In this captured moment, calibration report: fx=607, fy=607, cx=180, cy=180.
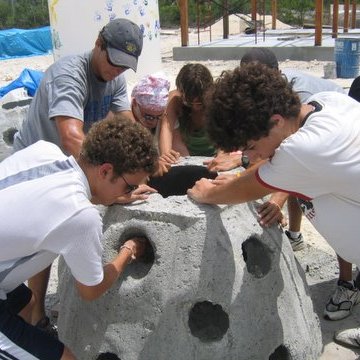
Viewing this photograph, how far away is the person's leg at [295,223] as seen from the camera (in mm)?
4402

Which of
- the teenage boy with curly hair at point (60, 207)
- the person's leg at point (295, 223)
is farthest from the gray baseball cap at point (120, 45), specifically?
the person's leg at point (295, 223)

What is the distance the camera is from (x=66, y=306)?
310cm

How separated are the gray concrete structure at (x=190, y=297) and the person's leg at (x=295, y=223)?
1.39 metres

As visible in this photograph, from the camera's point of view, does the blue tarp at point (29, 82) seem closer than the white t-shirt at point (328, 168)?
No

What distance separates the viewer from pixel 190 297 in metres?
2.79

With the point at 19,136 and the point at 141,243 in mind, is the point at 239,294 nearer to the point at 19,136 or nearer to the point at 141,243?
the point at 141,243

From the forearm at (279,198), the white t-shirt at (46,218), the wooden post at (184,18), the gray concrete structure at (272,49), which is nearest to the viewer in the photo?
the white t-shirt at (46,218)

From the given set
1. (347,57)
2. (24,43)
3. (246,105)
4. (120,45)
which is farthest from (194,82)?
(24,43)

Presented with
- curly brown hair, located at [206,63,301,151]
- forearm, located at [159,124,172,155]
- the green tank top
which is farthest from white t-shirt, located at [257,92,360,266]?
the green tank top

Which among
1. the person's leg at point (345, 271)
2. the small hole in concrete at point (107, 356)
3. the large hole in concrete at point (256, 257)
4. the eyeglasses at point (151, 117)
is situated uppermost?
the eyeglasses at point (151, 117)

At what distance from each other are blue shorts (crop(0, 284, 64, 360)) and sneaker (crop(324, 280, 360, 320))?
76.0 inches

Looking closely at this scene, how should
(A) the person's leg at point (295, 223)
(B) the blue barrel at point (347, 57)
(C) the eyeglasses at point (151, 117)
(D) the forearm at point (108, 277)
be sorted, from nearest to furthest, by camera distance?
(D) the forearm at point (108, 277) → (C) the eyeglasses at point (151, 117) → (A) the person's leg at point (295, 223) → (B) the blue barrel at point (347, 57)

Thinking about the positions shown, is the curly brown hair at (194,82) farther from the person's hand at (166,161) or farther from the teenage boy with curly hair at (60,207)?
the teenage boy with curly hair at (60,207)

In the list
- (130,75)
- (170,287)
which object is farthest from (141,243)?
(130,75)
